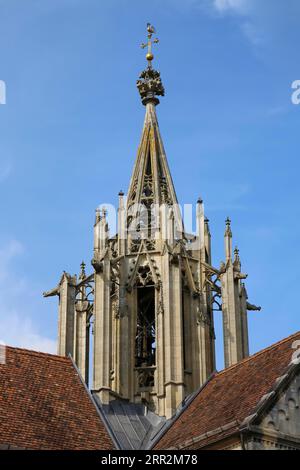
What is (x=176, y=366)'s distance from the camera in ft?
129

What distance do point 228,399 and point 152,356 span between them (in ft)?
22.7

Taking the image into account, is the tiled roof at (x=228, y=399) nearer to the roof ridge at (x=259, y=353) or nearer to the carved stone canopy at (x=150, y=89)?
the roof ridge at (x=259, y=353)

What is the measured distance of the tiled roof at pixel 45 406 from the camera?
33.4 meters

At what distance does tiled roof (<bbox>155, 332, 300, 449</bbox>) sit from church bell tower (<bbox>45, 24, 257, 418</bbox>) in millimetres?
1214

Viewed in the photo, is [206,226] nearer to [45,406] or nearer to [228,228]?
[228,228]

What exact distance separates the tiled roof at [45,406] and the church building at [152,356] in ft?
0.14

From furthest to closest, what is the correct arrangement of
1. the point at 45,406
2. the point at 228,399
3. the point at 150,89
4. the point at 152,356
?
the point at 150,89 < the point at 152,356 < the point at 228,399 < the point at 45,406

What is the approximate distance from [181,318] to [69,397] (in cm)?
561

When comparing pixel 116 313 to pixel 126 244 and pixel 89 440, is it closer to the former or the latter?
pixel 126 244

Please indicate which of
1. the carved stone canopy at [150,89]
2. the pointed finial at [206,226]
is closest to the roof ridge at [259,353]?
the pointed finial at [206,226]

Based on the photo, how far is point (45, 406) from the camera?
35.2 meters

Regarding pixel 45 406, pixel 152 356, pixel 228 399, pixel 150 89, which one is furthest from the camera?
pixel 150 89

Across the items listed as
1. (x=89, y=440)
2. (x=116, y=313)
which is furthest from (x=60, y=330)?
(x=89, y=440)

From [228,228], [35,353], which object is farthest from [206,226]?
[35,353]
